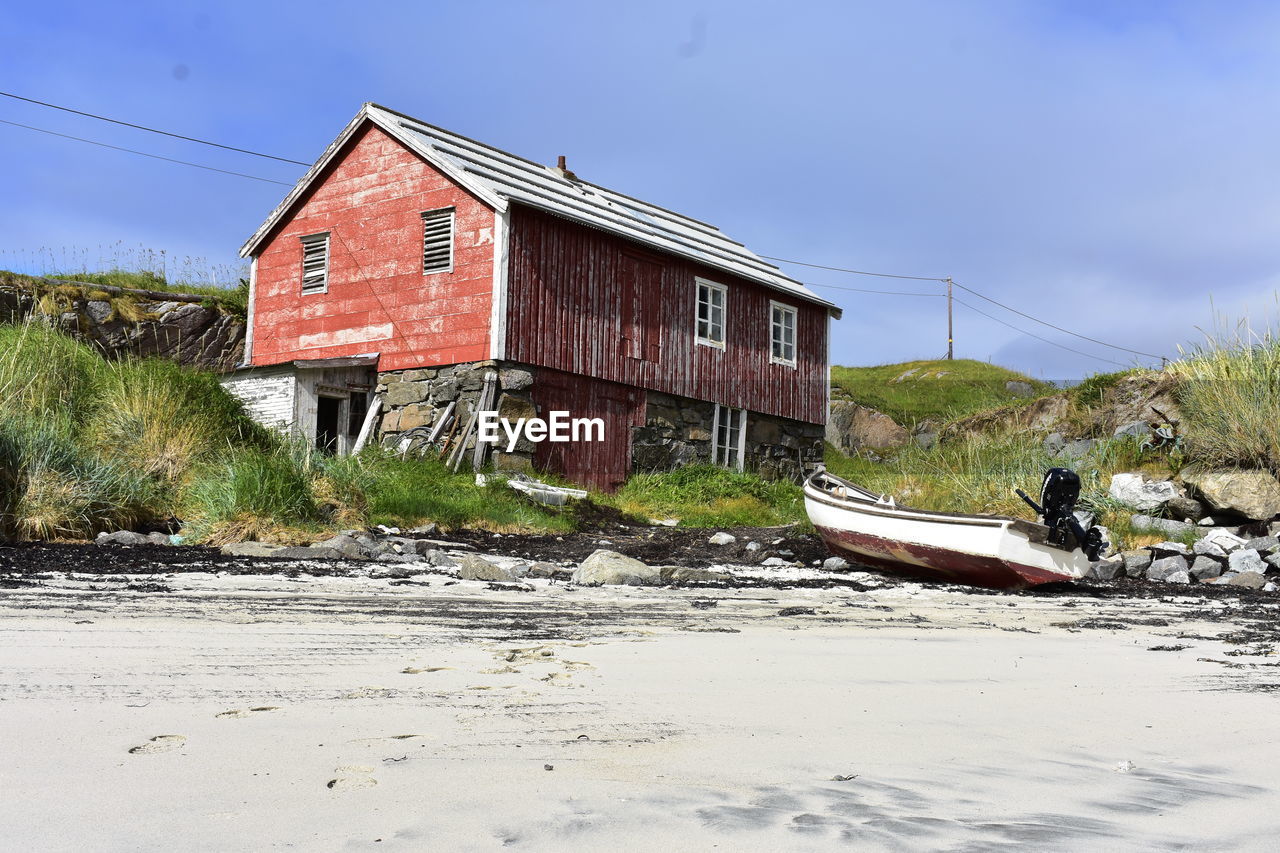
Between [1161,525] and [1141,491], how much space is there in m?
0.60

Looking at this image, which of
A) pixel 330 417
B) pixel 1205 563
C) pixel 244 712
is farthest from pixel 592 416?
pixel 244 712

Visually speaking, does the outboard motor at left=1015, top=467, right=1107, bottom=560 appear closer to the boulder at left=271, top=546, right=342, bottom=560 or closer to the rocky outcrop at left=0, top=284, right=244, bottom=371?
the boulder at left=271, top=546, right=342, bottom=560

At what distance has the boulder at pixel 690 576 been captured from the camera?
8688 mm

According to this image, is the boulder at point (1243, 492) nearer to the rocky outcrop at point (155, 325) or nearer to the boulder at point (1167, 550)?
the boulder at point (1167, 550)

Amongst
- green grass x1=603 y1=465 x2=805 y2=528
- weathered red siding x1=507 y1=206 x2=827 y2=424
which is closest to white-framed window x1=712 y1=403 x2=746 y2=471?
weathered red siding x1=507 y1=206 x2=827 y2=424

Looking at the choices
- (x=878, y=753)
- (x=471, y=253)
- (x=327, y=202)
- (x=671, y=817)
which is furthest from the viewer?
(x=327, y=202)

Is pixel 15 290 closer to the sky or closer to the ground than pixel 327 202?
closer to the ground

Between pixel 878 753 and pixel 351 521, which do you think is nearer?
pixel 878 753

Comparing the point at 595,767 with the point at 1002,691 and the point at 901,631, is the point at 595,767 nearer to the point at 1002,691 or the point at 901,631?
the point at 1002,691

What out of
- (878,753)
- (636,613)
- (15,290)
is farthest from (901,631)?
(15,290)

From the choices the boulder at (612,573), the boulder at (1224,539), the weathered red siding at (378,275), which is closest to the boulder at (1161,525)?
the boulder at (1224,539)

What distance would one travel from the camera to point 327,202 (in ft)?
65.3

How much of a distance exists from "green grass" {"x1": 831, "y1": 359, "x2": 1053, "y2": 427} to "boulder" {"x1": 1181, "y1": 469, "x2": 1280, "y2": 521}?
47.5 ft

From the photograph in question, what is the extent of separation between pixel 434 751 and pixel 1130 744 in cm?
210
